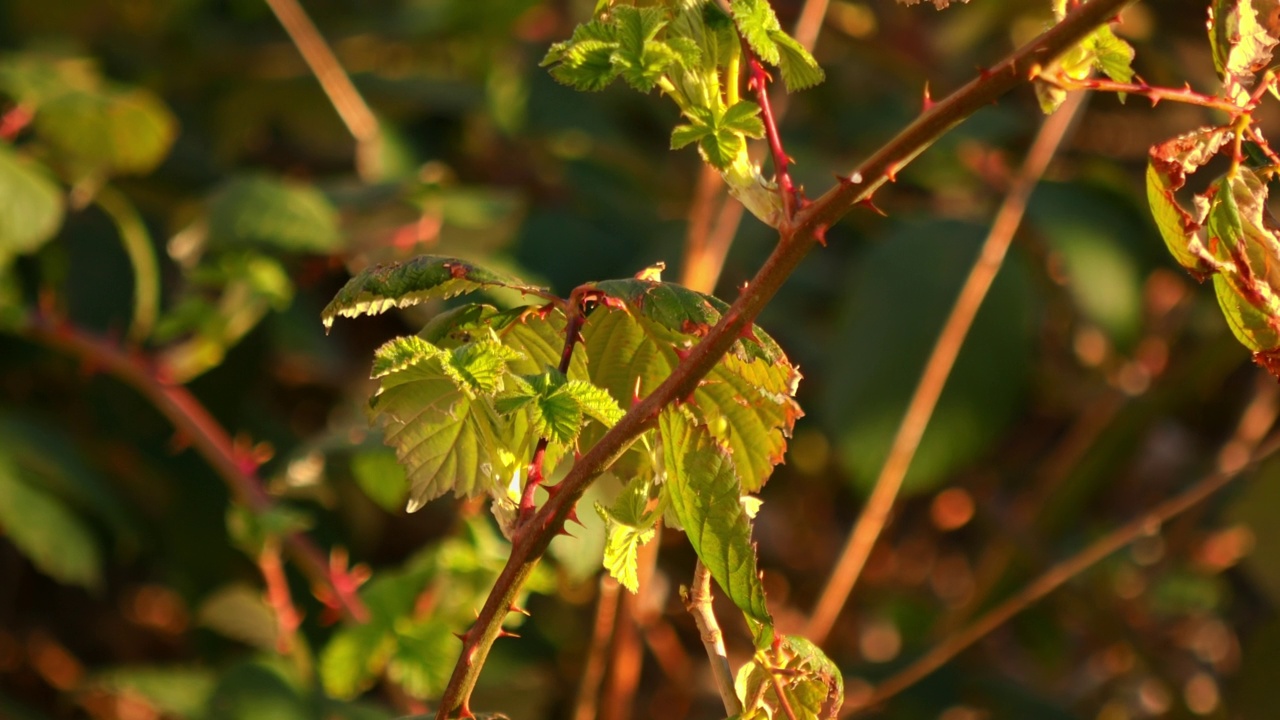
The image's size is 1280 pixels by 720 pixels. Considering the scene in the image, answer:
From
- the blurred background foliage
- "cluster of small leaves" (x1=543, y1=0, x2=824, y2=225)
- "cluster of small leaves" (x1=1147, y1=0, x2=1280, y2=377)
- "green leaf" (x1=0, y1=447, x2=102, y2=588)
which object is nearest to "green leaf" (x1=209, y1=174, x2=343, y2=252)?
the blurred background foliage

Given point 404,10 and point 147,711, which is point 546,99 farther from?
point 147,711

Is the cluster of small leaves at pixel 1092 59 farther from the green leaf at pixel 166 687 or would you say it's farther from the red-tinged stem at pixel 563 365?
the green leaf at pixel 166 687

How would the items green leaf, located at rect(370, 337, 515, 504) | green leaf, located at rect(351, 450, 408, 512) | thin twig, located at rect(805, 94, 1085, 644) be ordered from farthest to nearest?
thin twig, located at rect(805, 94, 1085, 644) → green leaf, located at rect(351, 450, 408, 512) → green leaf, located at rect(370, 337, 515, 504)

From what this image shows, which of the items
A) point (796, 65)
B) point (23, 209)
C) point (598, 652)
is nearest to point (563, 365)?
point (796, 65)

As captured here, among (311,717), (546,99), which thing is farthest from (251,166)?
(311,717)

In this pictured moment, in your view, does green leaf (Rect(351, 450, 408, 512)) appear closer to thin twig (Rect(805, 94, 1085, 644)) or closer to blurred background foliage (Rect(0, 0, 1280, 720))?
blurred background foliage (Rect(0, 0, 1280, 720))

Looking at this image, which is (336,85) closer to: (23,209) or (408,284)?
(23,209)

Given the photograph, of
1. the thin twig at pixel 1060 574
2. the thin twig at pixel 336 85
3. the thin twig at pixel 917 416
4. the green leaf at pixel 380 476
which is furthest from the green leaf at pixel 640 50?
the thin twig at pixel 336 85
